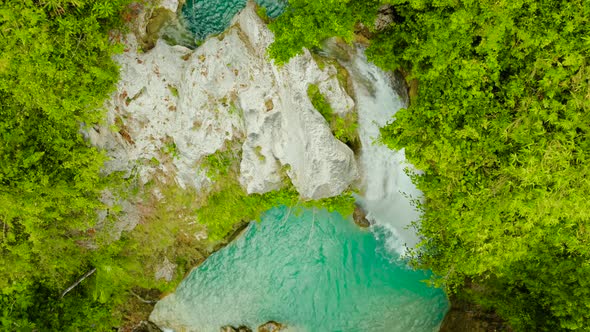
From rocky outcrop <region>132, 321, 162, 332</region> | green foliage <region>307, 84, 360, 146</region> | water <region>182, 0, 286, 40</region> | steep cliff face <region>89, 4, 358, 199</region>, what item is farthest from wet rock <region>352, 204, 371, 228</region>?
rocky outcrop <region>132, 321, 162, 332</region>

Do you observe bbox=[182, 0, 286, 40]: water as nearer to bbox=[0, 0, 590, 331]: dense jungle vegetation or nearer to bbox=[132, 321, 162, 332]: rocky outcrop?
bbox=[0, 0, 590, 331]: dense jungle vegetation

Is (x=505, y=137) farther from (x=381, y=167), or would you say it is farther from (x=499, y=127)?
(x=381, y=167)

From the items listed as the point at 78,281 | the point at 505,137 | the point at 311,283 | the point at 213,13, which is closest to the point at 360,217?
the point at 311,283

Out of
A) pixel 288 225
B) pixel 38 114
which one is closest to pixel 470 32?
pixel 288 225

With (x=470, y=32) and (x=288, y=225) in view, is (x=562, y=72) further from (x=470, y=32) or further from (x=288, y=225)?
(x=288, y=225)

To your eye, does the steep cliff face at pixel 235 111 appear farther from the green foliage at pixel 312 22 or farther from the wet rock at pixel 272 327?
the wet rock at pixel 272 327

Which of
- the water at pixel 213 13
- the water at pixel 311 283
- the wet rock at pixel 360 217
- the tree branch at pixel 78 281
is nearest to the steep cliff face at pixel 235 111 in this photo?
the water at pixel 213 13
